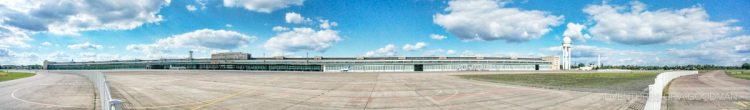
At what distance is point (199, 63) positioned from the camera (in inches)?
6639

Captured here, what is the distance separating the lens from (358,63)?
12256cm

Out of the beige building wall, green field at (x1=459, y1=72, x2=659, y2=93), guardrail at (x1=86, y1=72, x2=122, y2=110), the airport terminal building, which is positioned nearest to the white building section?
the beige building wall

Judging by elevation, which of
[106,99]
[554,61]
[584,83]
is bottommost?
[584,83]

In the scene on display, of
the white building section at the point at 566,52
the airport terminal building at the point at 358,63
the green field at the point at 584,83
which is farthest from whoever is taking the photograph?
the white building section at the point at 566,52

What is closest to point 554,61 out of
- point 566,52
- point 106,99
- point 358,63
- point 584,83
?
point 566,52

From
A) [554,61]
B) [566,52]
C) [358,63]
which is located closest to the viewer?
[358,63]

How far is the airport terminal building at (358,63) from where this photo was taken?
122188mm

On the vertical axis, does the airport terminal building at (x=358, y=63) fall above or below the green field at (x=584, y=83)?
above

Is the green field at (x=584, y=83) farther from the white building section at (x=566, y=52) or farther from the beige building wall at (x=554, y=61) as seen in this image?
the white building section at (x=566, y=52)

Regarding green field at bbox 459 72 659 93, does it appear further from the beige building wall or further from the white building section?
the white building section

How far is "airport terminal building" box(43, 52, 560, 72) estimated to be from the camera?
122188mm

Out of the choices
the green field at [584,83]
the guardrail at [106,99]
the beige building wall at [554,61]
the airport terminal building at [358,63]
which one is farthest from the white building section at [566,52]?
the guardrail at [106,99]

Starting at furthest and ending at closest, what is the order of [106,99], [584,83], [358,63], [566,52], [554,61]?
[566,52], [554,61], [358,63], [584,83], [106,99]

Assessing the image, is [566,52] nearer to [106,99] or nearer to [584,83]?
[584,83]
